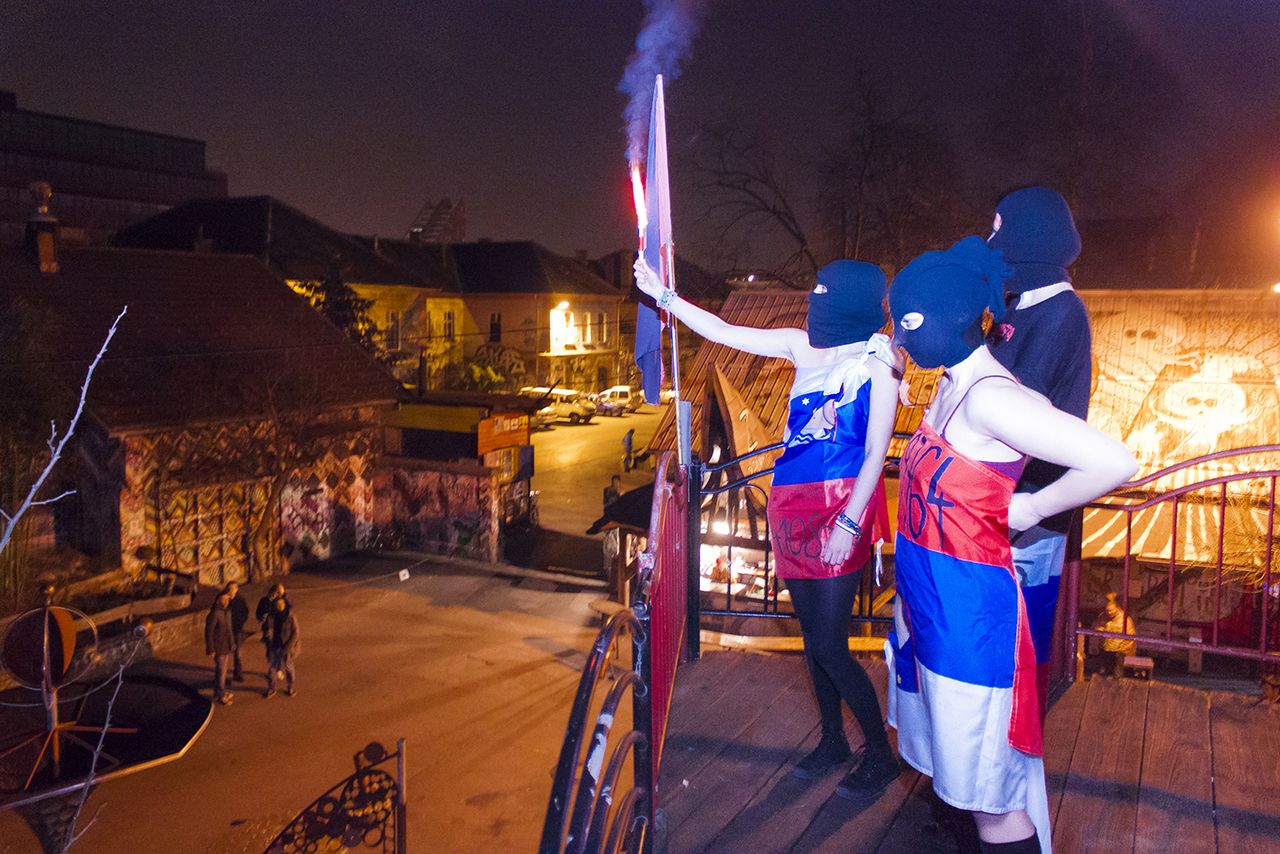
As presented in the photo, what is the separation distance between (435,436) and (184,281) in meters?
6.75

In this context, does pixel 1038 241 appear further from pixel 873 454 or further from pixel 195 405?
pixel 195 405

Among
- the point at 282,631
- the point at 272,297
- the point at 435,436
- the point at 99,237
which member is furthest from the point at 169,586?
the point at 99,237

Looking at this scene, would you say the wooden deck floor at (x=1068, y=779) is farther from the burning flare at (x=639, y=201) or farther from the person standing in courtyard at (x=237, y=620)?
the person standing in courtyard at (x=237, y=620)

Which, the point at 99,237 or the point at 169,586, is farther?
the point at 99,237

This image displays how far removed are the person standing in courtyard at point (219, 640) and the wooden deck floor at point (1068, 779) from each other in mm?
10589

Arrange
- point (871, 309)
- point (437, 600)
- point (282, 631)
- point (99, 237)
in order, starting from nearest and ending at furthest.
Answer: point (871, 309)
point (282, 631)
point (437, 600)
point (99, 237)

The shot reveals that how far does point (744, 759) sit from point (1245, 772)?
1.96 meters

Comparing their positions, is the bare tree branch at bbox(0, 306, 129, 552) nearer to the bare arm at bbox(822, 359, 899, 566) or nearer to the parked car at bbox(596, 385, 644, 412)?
the bare arm at bbox(822, 359, 899, 566)

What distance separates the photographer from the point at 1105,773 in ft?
11.6

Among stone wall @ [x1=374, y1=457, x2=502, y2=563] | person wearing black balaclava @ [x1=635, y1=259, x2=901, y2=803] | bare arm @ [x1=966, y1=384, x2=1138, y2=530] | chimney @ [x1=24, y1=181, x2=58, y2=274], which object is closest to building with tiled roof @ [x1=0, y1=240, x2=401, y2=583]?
chimney @ [x1=24, y1=181, x2=58, y2=274]

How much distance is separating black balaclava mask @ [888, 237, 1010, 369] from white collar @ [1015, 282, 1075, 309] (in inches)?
16.0

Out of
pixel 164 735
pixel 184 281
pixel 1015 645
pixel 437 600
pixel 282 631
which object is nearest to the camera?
pixel 1015 645

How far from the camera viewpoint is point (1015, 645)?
222 cm

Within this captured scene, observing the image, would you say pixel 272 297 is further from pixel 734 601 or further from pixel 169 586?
pixel 734 601
